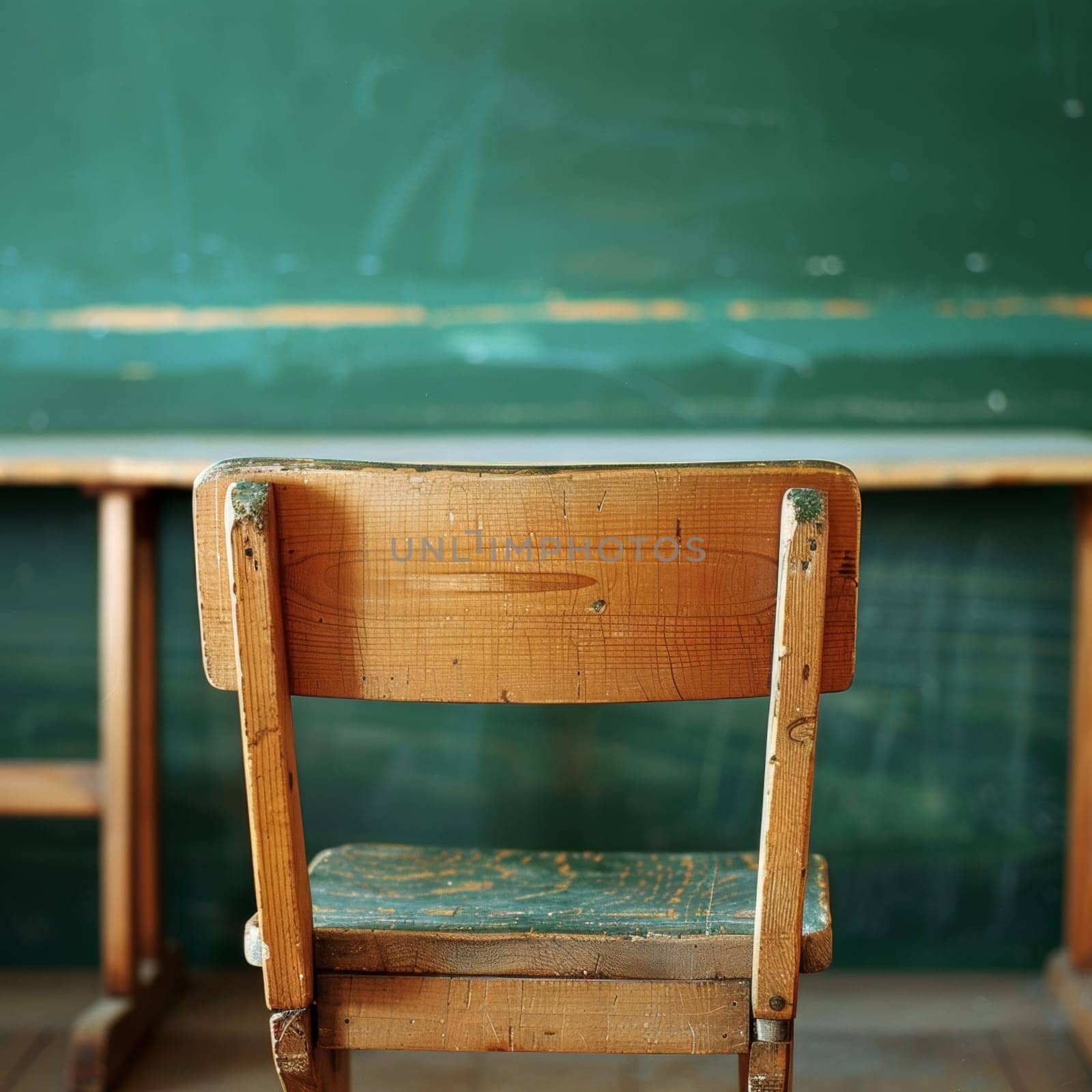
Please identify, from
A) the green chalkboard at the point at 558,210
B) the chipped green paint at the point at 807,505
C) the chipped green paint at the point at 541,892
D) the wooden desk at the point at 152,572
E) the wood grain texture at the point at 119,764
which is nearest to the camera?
the chipped green paint at the point at 807,505

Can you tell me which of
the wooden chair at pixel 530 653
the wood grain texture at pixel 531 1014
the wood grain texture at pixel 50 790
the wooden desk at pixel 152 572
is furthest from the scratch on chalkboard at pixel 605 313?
the wood grain texture at pixel 531 1014

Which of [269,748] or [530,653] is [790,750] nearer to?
[530,653]

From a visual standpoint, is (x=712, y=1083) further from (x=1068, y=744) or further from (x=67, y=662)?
(x=67, y=662)

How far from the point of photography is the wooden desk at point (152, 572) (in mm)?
1462

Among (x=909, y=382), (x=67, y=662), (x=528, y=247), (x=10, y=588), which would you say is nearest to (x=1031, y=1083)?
(x=909, y=382)

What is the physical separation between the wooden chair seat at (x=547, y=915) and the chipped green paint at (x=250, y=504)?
0.33 metres

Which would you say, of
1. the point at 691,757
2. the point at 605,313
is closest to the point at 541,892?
the point at 691,757

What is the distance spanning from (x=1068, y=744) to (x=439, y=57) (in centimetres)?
154

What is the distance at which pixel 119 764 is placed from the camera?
5.32ft

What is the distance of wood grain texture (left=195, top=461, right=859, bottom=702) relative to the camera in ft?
2.46

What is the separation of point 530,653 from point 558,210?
1.21 m

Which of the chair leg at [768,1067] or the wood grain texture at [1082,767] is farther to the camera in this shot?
the wood grain texture at [1082,767]

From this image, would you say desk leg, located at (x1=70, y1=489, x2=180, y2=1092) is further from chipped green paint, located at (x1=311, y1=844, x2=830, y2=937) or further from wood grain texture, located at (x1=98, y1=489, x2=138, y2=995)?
chipped green paint, located at (x1=311, y1=844, x2=830, y2=937)

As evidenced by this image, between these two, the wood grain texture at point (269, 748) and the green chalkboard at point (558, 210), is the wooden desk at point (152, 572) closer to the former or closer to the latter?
the green chalkboard at point (558, 210)
